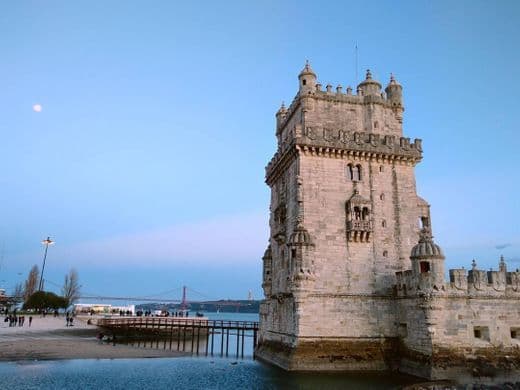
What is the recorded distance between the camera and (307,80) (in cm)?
3338

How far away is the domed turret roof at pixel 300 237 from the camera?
28375 millimetres

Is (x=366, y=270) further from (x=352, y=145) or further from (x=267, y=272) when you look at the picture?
(x=267, y=272)

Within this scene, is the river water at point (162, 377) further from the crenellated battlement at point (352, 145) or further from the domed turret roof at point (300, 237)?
the crenellated battlement at point (352, 145)

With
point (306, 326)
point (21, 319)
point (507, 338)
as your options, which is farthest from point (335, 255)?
point (21, 319)

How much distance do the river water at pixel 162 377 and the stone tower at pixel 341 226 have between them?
70.6 inches

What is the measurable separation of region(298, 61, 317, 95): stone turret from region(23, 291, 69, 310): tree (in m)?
54.4

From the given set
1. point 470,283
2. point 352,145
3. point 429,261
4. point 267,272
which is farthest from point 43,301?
point 470,283

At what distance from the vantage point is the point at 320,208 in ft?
100

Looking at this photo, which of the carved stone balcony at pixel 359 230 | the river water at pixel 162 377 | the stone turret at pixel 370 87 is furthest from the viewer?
the stone turret at pixel 370 87

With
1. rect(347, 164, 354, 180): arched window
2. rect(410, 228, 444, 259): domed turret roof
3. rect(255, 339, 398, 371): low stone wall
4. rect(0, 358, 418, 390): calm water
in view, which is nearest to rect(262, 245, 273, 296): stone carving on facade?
rect(0, 358, 418, 390): calm water

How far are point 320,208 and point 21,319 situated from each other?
39589 millimetres

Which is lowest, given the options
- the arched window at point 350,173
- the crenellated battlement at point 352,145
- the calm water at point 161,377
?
the calm water at point 161,377

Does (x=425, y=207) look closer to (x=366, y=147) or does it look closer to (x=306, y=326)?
(x=366, y=147)

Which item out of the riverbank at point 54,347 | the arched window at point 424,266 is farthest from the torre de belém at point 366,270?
the riverbank at point 54,347
